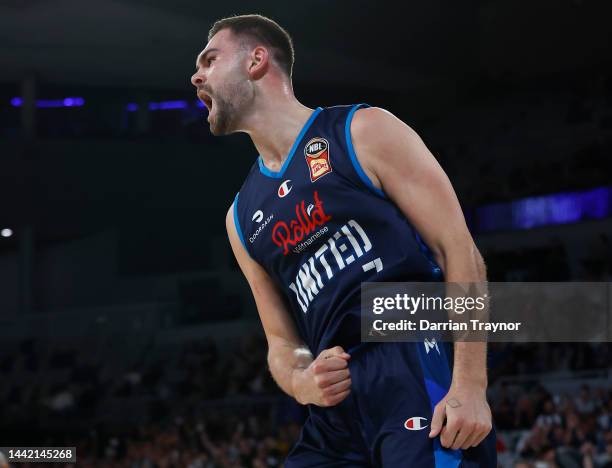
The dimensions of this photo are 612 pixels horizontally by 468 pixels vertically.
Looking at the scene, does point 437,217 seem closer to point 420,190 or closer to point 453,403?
point 420,190

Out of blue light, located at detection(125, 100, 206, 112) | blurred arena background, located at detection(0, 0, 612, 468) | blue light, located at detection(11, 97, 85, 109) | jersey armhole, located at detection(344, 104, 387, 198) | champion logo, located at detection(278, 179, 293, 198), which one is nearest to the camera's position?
jersey armhole, located at detection(344, 104, 387, 198)

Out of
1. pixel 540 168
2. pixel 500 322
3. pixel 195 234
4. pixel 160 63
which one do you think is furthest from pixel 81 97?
pixel 500 322

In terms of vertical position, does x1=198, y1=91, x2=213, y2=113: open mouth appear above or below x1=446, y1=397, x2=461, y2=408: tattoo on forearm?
above

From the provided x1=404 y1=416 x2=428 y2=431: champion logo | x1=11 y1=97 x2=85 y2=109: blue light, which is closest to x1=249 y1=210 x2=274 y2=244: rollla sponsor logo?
x1=404 y1=416 x2=428 y2=431: champion logo

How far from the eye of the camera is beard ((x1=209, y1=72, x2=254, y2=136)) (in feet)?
9.41

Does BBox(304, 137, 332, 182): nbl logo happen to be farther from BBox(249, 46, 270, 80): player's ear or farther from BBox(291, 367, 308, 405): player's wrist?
BBox(291, 367, 308, 405): player's wrist

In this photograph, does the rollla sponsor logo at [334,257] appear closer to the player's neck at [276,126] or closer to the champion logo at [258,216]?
the champion logo at [258,216]

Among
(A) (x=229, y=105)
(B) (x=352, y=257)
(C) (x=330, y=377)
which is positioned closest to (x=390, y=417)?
(C) (x=330, y=377)

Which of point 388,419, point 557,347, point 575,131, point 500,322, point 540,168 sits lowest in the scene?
point 388,419

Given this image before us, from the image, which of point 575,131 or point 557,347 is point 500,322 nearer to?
point 557,347

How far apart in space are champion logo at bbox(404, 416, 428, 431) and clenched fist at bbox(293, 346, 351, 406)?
0.65 feet

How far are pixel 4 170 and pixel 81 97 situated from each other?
277 cm

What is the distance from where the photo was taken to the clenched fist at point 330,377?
252 cm

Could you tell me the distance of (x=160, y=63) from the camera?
20.2 meters
